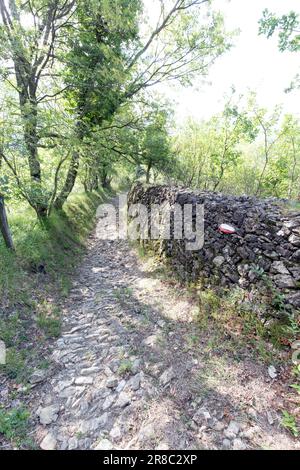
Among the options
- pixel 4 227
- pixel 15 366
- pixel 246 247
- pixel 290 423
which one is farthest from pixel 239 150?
pixel 15 366

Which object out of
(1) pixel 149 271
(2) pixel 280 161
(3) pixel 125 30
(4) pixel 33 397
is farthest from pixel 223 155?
(4) pixel 33 397

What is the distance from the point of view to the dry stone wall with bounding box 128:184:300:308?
3799 mm

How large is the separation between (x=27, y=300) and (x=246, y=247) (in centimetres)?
479

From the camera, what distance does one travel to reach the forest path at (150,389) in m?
2.63

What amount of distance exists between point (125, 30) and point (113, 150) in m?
4.43

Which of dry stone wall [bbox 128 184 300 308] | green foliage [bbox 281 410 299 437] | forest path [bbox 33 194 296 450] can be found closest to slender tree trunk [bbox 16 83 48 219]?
forest path [bbox 33 194 296 450]

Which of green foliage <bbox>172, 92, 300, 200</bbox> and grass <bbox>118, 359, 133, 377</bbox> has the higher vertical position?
green foliage <bbox>172, 92, 300, 200</bbox>

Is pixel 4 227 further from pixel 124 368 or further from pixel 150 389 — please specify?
pixel 150 389

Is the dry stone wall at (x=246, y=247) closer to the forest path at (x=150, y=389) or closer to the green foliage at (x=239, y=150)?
the forest path at (x=150, y=389)

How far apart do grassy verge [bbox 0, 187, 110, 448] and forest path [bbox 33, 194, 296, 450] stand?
256 millimetres

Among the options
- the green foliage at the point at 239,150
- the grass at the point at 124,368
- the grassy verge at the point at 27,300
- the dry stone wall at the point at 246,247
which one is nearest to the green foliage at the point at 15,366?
the grassy verge at the point at 27,300

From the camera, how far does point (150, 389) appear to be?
320 cm

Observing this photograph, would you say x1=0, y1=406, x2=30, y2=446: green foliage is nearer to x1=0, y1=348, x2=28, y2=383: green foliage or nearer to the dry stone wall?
x1=0, y1=348, x2=28, y2=383: green foliage

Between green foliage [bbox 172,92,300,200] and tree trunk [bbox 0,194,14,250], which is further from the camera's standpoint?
green foliage [bbox 172,92,300,200]
